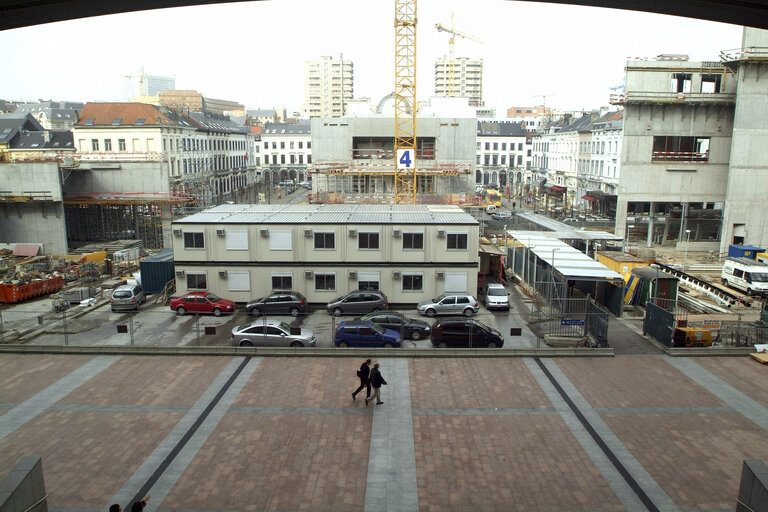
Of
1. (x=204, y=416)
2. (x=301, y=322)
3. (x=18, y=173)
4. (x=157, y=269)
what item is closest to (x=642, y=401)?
(x=204, y=416)

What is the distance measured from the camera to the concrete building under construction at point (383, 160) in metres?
54.6

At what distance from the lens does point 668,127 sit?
149ft

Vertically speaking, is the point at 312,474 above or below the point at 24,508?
below

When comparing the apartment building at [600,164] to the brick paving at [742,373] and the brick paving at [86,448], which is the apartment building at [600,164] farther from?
the brick paving at [86,448]

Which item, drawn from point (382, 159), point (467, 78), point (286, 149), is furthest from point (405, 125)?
point (467, 78)

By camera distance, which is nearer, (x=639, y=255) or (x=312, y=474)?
(x=312, y=474)

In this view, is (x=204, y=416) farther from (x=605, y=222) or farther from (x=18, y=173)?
(x=605, y=222)

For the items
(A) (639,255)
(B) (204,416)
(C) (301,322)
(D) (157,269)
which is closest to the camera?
(B) (204,416)

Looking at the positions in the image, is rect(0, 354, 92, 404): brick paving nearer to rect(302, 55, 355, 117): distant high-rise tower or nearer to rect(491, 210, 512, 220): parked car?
rect(491, 210, 512, 220): parked car

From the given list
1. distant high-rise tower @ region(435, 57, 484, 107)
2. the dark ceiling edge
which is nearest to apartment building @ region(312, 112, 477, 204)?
the dark ceiling edge

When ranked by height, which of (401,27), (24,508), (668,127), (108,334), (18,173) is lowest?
(108,334)

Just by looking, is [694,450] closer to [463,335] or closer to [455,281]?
[463,335]

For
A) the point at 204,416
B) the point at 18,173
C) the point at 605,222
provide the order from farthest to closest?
the point at 605,222, the point at 18,173, the point at 204,416

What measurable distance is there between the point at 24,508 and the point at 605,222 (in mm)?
53454
